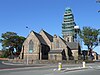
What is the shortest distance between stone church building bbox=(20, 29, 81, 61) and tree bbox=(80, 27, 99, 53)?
15.1ft

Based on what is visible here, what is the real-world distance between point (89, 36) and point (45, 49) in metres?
21.4

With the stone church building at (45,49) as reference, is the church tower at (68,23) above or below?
above

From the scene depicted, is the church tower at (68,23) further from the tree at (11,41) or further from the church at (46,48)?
the church at (46,48)

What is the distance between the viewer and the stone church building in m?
86.9

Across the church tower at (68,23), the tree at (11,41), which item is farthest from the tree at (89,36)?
the church tower at (68,23)

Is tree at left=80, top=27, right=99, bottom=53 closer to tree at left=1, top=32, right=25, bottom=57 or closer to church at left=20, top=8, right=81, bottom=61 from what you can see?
church at left=20, top=8, right=81, bottom=61

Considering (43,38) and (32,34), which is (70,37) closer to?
(43,38)

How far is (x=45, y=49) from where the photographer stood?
92.1 m

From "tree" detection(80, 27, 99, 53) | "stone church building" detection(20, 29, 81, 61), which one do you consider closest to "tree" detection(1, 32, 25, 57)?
"stone church building" detection(20, 29, 81, 61)

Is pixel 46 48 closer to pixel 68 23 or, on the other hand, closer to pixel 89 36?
pixel 89 36

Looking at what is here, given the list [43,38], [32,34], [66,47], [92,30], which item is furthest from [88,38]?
[32,34]

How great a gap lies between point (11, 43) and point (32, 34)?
93.5ft

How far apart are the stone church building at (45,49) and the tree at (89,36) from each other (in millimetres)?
4588

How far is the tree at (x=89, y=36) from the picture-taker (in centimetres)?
9964
